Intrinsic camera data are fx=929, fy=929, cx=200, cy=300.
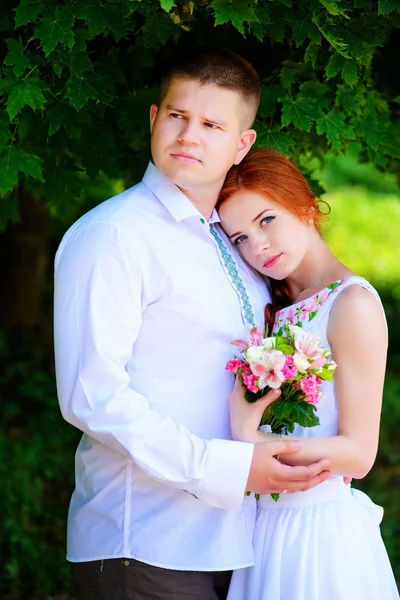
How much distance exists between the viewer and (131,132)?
418 cm

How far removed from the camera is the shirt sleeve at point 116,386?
2.78 m

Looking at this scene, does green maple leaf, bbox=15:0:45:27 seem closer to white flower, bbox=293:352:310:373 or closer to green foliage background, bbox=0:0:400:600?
green foliage background, bbox=0:0:400:600

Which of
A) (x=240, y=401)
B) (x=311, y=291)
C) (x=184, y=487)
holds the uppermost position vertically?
(x=311, y=291)

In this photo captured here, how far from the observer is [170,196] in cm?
318

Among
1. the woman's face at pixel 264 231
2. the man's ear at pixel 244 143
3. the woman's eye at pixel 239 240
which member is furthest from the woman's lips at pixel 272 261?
the man's ear at pixel 244 143

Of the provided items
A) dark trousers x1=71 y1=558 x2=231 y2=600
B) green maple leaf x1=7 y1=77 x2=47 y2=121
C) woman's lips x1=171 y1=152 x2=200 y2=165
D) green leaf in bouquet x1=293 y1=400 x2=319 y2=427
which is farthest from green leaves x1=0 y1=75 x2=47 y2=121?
dark trousers x1=71 y1=558 x2=231 y2=600

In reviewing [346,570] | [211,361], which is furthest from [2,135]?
[346,570]

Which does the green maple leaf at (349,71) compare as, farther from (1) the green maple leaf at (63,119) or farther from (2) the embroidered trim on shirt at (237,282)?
(1) the green maple leaf at (63,119)

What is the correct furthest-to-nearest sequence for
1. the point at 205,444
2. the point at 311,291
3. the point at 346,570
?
the point at 311,291 < the point at 346,570 < the point at 205,444

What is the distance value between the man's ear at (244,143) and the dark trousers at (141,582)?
4.74 ft

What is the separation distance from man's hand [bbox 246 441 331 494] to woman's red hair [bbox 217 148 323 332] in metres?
0.67

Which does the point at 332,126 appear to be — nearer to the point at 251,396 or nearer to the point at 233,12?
the point at 233,12

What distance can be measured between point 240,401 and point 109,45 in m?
1.83

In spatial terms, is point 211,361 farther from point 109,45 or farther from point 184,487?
point 109,45
